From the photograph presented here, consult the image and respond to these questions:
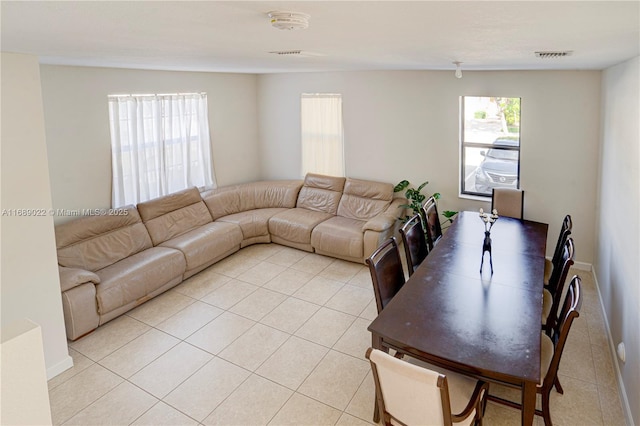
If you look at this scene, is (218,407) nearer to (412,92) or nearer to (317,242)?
(317,242)

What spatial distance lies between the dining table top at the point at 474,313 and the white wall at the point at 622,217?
0.56m

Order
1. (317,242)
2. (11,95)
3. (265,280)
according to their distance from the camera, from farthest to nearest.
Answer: (317,242), (265,280), (11,95)

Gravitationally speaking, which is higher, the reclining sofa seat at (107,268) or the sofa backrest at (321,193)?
the sofa backrest at (321,193)

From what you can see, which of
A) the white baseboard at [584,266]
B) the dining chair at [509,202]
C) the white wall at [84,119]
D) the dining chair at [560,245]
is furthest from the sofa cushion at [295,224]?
the white baseboard at [584,266]

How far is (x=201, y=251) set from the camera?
5.17 metres

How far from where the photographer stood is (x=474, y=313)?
2.84 m

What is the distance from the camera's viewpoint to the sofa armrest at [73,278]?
3.82 meters

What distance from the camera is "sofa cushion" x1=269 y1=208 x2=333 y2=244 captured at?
584 cm

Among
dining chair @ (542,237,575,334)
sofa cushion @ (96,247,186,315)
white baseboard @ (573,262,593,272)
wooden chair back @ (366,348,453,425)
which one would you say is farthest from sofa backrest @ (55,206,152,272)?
white baseboard @ (573,262,593,272)

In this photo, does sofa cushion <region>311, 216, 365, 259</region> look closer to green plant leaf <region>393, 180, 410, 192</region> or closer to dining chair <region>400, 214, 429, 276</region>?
green plant leaf <region>393, 180, 410, 192</region>

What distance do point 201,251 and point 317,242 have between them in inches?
56.8

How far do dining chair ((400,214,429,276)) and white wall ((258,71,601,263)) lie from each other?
173 centimetres

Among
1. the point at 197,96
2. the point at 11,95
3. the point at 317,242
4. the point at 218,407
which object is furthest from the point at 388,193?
the point at 11,95

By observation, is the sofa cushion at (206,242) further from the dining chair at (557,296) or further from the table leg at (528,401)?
the table leg at (528,401)
